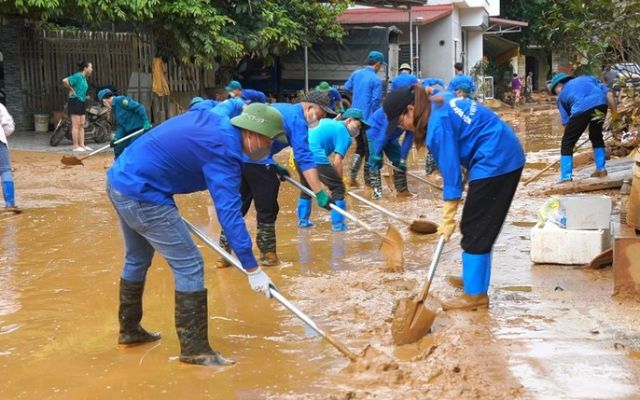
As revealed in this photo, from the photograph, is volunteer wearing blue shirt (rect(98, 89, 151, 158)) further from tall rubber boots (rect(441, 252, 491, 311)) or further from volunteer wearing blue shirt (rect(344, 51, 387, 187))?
tall rubber boots (rect(441, 252, 491, 311))

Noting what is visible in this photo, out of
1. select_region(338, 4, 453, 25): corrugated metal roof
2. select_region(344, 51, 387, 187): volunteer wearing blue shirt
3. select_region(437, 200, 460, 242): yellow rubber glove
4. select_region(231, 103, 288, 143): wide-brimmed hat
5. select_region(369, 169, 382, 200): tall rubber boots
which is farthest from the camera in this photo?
select_region(338, 4, 453, 25): corrugated metal roof

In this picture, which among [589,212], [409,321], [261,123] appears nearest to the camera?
[261,123]

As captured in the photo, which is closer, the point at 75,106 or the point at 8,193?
the point at 8,193

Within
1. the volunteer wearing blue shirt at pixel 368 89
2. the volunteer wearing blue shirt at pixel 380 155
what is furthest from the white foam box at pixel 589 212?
the volunteer wearing blue shirt at pixel 368 89

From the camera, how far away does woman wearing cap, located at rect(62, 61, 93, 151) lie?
15.1 metres

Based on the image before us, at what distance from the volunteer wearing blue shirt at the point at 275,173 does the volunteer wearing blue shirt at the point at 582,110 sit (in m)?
4.16

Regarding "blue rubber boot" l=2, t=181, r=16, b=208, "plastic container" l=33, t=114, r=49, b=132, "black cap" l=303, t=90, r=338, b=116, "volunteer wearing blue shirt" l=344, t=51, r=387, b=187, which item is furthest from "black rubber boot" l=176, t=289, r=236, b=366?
"plastic container" l=33, t=114, r=49, b=132

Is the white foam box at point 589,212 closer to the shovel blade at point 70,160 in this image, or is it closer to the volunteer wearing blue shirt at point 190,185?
the volunteer wearing blue shirt at point 190,185

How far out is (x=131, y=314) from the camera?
5.04 metres

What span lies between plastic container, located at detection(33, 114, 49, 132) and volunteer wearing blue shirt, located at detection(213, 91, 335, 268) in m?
12.2

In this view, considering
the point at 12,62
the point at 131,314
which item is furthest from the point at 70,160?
the point at 131,314

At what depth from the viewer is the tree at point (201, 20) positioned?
48.6 ft

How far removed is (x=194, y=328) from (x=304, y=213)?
435 cm

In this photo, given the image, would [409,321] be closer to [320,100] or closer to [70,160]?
[320,100]
